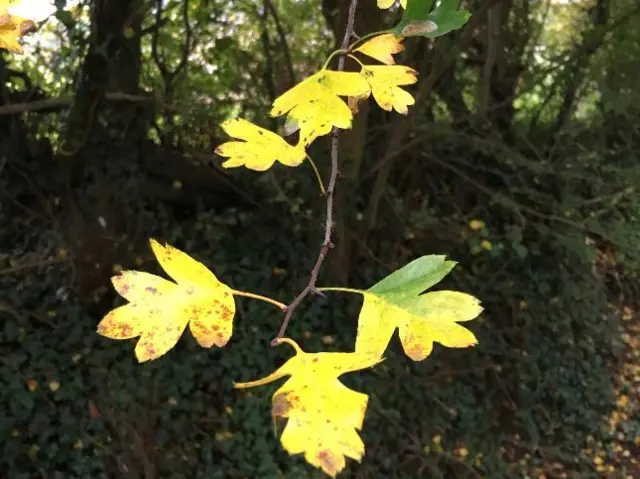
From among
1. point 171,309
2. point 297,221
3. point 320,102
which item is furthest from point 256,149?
point 297,221

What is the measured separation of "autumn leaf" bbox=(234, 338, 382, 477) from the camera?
47 centimetres

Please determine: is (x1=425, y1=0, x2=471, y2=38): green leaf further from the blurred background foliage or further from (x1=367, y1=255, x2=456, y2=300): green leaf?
the blurred background foliage

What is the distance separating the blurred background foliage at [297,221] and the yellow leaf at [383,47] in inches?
48.9

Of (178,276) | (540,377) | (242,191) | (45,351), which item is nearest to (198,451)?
(45,351)

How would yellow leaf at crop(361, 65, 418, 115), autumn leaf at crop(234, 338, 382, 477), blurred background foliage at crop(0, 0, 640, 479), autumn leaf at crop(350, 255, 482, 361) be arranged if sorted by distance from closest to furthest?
1. autumn leaf at crop(234, 338, 382, 477)
2. autumn leaf at crop(350, 255, 482, 361)
3. yellow leaf at crop(361, 65, 418, 115)
4. blurred background foliage at crop(0, 0, 640, 479)

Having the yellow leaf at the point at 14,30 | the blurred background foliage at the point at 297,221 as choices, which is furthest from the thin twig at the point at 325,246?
the blurred background foliage at the point at 297,221

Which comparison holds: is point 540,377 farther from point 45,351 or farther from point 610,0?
point 45,351

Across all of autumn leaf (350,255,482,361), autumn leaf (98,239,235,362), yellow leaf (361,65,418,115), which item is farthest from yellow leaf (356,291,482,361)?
yellow leaf (361,65,418,115)

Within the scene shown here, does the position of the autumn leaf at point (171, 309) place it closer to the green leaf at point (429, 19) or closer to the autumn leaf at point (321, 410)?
the autumn leaf at point (321, 410)

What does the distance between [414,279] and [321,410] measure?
0.50 feet

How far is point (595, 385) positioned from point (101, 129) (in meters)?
2.69

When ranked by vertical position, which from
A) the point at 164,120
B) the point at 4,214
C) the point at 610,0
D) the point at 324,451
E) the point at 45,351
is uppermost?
the point at 610,0

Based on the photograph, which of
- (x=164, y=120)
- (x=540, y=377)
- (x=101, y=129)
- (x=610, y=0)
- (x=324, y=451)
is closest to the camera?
(x=324, y=451)

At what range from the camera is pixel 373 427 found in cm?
263
